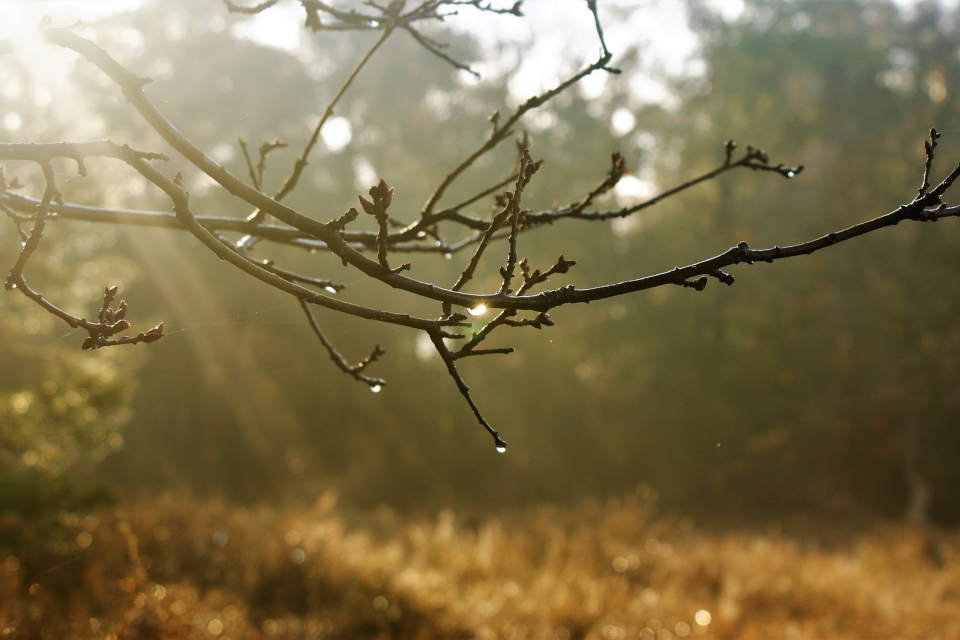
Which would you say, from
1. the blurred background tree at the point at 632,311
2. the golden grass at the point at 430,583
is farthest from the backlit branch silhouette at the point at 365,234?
the blurred background tree at the point at 632,311

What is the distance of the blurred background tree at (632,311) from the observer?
1367cm

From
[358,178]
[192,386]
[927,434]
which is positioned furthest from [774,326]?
[192,386]

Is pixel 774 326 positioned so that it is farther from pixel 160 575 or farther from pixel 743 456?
pixel 160 575

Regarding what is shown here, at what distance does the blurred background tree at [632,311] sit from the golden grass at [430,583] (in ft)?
19.2

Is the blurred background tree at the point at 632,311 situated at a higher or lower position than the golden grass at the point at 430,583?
higher

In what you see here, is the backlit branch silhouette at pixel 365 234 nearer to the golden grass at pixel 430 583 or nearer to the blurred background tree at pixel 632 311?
the golden grass at pixel 430 583

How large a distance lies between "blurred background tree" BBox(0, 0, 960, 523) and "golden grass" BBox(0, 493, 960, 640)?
5860 millimetres

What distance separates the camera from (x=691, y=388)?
49.5 ft

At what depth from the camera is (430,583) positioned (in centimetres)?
560

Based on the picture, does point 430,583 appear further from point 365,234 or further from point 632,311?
point 632,311

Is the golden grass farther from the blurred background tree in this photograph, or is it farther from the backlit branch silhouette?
the blurred background tree

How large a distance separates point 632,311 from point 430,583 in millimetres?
10837

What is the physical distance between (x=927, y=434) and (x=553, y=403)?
789cm

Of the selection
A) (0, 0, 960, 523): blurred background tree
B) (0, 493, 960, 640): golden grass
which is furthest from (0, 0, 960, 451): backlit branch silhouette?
(0, 0, 960, 523): blurred background tree
